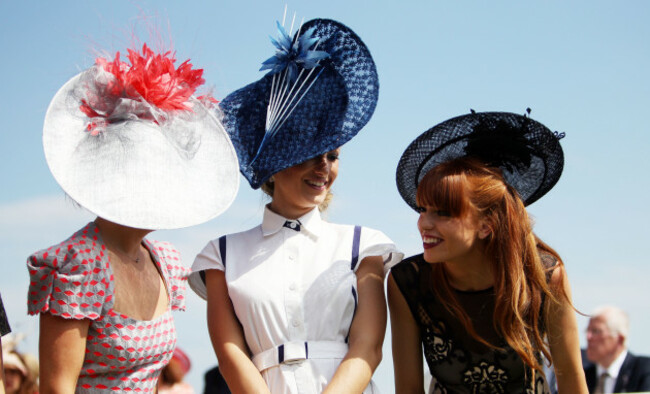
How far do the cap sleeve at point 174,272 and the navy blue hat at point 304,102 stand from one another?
1.52ft

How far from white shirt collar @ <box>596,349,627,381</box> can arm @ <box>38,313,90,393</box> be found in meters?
4.59

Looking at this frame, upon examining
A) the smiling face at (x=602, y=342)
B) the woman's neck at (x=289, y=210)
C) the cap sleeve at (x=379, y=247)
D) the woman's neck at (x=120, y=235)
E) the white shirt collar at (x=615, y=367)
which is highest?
the woman's neck at (x=289, y=210)

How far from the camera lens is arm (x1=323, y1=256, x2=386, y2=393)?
282cm

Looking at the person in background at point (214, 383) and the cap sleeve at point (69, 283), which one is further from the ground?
the cap sleeve at point (69, 283)

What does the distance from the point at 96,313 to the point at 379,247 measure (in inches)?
47.4

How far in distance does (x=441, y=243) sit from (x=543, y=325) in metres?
0.58

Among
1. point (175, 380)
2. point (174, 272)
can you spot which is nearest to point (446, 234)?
point (174, 272)

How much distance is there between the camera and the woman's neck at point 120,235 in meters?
2.66

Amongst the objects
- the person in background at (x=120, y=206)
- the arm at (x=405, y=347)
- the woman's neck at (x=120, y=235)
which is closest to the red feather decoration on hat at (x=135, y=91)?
the person in background at (x=120, y=206)

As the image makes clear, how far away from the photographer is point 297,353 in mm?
2865

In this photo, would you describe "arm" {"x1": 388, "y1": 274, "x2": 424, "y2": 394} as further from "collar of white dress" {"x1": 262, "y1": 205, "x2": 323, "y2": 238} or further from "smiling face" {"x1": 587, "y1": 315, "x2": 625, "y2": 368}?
"smiling face" {"x1": 587, "y1": 315, "x2": 625, "y2": 368}

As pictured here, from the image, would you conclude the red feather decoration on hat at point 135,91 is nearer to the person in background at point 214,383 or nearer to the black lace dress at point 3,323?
the black lace dress at point 3,323

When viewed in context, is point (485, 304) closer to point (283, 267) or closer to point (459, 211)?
point (459, 211)

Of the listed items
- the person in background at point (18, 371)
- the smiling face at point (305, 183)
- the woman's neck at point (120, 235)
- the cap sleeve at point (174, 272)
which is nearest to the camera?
the woman's neck at point (120, 235)
